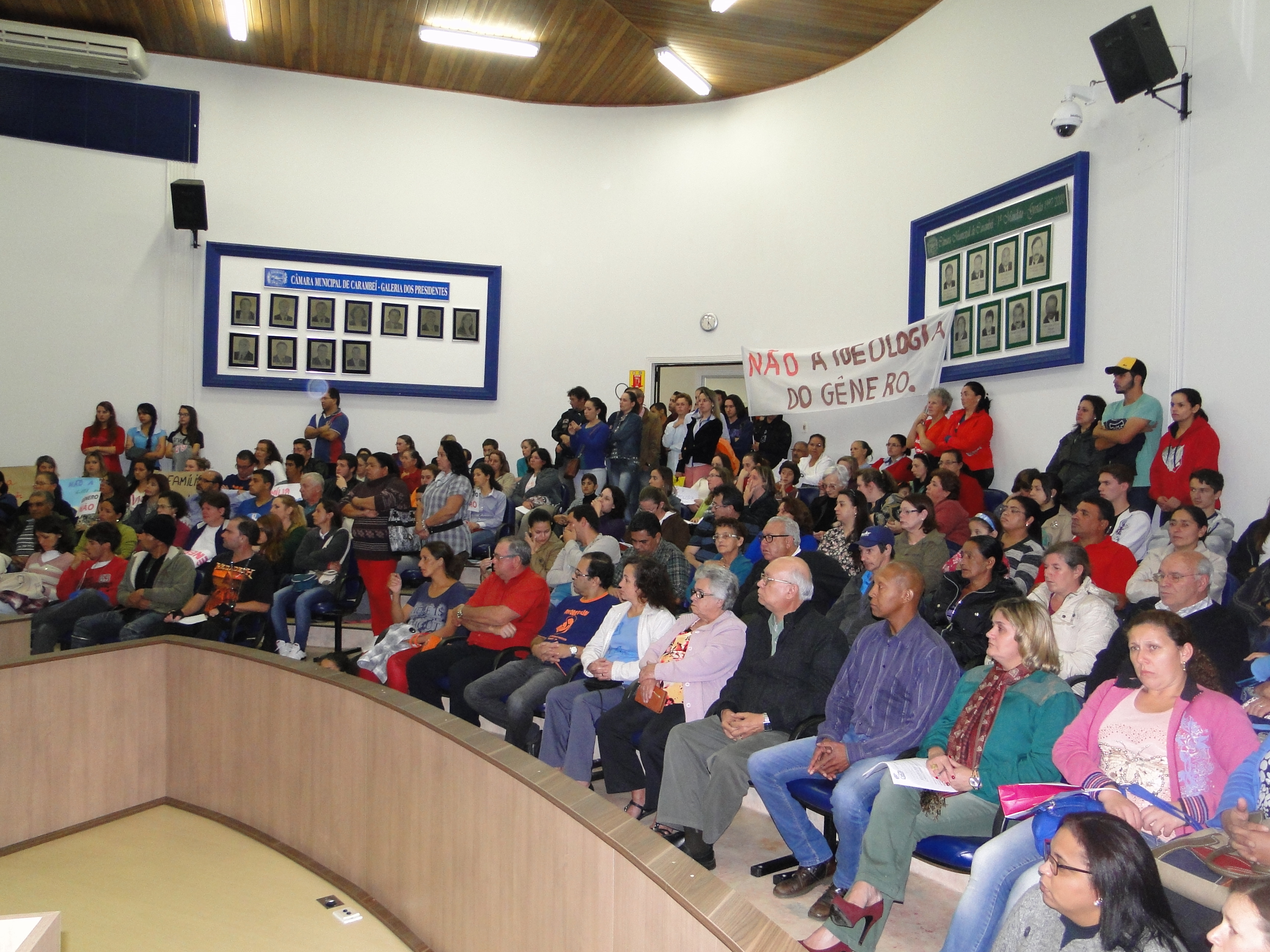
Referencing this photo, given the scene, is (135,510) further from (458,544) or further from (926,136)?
(926,136)

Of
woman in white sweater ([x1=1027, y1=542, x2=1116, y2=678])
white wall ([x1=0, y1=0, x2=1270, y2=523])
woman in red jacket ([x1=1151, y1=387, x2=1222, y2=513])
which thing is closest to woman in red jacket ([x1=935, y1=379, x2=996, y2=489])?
white wall ([x1=0, y1=0, x2=1270, y2=523])

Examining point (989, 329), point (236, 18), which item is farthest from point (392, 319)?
point (989, 329)

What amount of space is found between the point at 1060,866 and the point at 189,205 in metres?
10.4

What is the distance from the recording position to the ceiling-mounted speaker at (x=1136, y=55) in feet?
19.2

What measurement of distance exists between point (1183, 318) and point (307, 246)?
855 cm

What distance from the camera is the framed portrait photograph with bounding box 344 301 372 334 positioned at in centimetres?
1086

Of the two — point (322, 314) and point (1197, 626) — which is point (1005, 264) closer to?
point (1197, 626)

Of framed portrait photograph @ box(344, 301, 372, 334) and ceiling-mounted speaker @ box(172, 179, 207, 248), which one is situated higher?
ceiling-mounted speaker @ box(172, 179, 207, 248)

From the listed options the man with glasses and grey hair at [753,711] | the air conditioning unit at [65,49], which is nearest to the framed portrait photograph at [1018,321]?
the man with glasses and grey hair at [753,711]

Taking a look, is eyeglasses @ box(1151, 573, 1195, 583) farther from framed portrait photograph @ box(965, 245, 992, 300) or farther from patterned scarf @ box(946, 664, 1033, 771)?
framed portrait photograph @ box(965, 245, 992, 300)

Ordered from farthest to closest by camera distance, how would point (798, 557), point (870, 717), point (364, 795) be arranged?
point (798, 557), point (364, 795), point (870, 717)

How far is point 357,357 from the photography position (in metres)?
10.9

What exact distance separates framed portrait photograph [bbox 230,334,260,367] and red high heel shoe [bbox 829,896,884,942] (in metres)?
9.39

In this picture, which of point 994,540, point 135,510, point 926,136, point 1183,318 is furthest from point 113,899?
point 926,136
